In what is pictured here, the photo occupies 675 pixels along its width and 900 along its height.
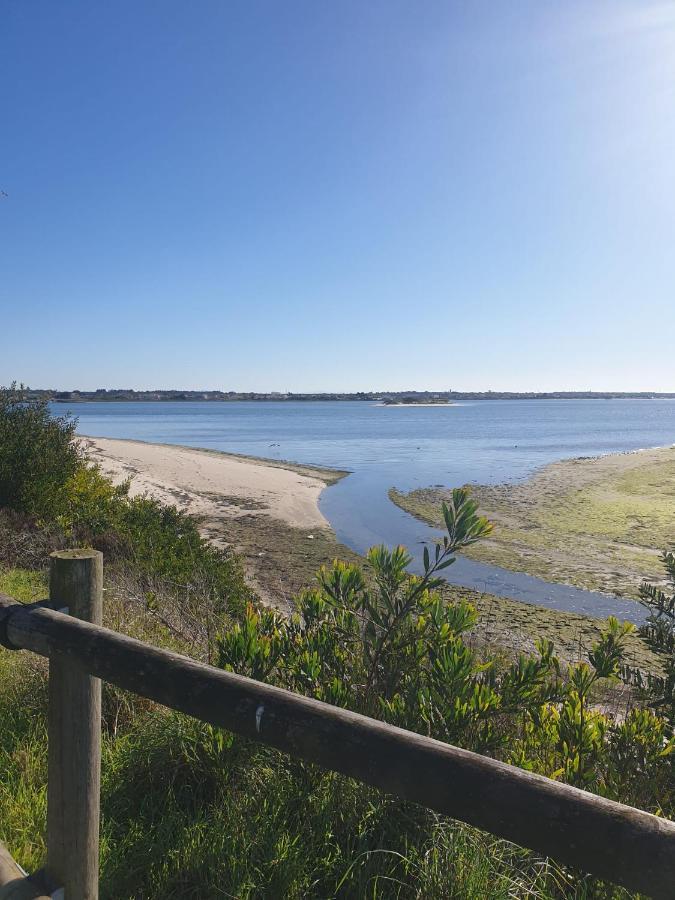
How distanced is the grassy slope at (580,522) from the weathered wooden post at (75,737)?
1107 centimetres

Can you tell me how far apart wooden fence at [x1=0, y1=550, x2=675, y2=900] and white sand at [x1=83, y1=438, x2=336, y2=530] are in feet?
47.0

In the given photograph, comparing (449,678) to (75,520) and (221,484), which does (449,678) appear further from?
(221,484)

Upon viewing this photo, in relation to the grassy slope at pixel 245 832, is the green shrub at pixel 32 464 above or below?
above

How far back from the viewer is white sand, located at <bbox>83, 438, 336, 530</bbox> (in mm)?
19312

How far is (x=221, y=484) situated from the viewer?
24500mm

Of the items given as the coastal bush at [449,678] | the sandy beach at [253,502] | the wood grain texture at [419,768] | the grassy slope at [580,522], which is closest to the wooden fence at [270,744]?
the wood grain texture at [419,768]

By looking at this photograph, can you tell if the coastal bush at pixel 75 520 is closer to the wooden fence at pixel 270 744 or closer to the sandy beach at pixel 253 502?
the sandy beach at pixel 253 502

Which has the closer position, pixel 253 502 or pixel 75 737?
pixel 75 737

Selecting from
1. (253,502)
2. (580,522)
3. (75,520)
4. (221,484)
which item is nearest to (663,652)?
(75,520)

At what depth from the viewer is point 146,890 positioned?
2650mm

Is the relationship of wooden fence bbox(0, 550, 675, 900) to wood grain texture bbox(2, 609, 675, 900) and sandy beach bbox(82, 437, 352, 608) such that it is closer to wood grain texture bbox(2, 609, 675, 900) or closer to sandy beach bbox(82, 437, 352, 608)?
wood grain texture bbox(2, 609, 675, 900)

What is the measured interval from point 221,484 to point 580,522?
13621 millimetres

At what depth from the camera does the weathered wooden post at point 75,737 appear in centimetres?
222

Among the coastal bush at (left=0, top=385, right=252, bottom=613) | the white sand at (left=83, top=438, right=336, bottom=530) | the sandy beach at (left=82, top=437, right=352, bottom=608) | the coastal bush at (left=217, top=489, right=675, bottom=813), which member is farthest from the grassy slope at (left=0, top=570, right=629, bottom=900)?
the white sand at (left=83, top=438, right=336, bottom=530)
